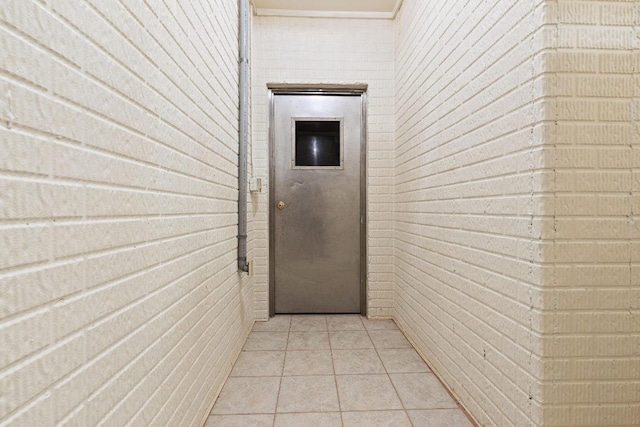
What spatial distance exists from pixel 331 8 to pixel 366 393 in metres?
2.96

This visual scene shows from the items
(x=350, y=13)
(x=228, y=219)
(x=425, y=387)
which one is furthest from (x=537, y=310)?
(x=350, y=13)

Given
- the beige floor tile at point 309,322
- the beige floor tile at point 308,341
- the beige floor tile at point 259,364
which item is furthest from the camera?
the beige floor tile at point 309,322

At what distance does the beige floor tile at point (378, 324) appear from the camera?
9.47 feet

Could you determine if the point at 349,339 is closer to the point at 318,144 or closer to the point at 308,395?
the point at 308,395

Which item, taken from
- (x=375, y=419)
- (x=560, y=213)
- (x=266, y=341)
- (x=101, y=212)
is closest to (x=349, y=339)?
(x=266, y=341)

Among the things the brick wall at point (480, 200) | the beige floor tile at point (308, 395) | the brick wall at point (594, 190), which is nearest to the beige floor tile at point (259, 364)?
the beige floor tile at point (308, 395)

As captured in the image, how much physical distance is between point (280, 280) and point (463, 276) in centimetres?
184

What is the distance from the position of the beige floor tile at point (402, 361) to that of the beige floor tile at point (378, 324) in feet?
1.42

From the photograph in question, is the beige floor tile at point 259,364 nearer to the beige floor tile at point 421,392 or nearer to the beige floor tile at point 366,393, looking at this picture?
the beige floor tile at point 366,393

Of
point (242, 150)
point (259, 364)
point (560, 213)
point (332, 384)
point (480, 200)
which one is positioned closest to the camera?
point (560, 213)

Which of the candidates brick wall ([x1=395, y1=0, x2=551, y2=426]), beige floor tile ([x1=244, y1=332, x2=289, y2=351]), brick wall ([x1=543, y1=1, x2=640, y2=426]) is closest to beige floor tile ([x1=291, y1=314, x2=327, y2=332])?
beige floor tile ([x1=244, y1=332, x2=289, y2=351])

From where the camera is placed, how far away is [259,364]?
7.25ft

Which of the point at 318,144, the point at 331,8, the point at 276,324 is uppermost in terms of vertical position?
the point at 331,8

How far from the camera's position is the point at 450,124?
1.90 meters
